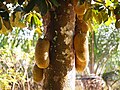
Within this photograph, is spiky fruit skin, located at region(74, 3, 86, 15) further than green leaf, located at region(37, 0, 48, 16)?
Yes

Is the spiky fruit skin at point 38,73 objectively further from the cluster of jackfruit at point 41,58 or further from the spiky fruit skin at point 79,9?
the spiky fruit skin at point 79,9

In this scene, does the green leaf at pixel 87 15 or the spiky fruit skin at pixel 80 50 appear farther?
the green leaf at pixel 87 15

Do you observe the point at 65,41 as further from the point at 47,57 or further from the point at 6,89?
the point at 6,89

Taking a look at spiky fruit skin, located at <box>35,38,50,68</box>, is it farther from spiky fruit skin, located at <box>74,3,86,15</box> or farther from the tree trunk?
spiky fruit skin, located at <box>74,3,86,15</box>

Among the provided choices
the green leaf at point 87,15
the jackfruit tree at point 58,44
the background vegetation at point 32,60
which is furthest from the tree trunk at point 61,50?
the background vegetation at point 32,60

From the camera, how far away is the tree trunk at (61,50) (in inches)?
37.5

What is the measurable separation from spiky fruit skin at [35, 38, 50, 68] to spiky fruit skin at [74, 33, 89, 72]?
0.33 ft

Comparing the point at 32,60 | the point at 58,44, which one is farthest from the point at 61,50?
the point at 32,60

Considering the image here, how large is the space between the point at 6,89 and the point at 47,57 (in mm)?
2630

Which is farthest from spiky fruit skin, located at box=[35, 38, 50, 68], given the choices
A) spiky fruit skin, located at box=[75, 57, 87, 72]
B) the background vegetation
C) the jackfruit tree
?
the background vegetation

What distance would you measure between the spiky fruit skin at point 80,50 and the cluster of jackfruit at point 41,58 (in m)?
0.10

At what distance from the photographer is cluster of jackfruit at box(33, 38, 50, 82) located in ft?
3.18

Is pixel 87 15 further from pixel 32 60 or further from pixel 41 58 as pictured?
pixel 32 60

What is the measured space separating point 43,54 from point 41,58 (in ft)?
0.07
